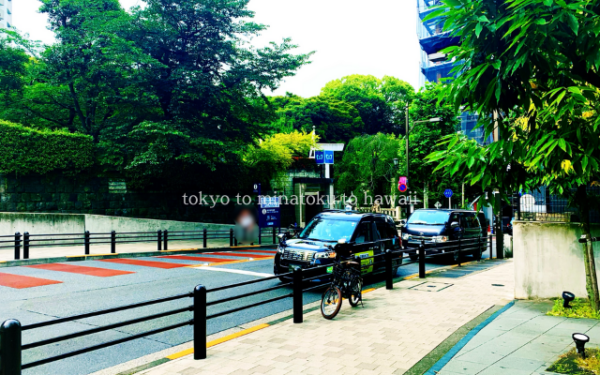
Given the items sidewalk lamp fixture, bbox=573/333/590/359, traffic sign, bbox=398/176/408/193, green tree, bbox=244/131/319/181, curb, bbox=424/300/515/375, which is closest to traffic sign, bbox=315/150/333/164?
green tree, bbox=244/131/319/181

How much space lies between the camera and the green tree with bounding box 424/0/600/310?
12.7ft

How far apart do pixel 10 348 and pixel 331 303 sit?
5055 millimetres

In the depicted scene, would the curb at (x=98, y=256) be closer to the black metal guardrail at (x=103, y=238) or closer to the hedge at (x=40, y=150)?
the black metal guardrail at (x=103, y=238)

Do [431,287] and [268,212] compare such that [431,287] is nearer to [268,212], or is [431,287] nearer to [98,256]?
[98,256]

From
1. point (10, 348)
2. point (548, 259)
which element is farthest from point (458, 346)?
point (10, 348)

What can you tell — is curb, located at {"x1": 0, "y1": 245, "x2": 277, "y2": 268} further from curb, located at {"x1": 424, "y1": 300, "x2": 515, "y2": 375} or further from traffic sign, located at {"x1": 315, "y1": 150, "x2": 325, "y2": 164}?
curb, located at {"x1": 424, "y1": 300, "x2": 515, "y2": 375}

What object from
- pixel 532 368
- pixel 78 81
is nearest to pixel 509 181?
pixel 532 368

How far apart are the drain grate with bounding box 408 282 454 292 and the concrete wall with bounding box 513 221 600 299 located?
1.99 metres

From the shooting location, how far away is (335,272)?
7.97m

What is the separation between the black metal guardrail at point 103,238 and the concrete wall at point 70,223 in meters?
0.32

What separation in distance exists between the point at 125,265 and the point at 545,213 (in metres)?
12.6

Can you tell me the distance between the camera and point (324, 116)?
185 ft

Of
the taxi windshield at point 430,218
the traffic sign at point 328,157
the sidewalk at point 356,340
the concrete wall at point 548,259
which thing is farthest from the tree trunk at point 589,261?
the traffic sign at point 328,157

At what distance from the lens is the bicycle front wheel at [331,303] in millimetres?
7516
